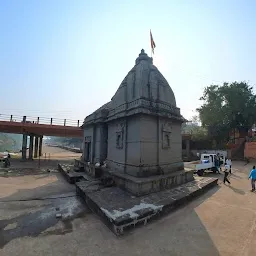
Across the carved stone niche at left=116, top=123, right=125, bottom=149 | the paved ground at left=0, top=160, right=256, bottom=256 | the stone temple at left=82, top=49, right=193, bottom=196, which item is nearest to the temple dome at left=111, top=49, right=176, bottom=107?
the stone temple at left=82, top=49, right=193, bottom=196

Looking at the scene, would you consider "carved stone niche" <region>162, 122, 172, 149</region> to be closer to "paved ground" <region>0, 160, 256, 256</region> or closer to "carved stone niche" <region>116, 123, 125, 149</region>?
"carved stone niche" <region>116, 123, 125, 149</region>

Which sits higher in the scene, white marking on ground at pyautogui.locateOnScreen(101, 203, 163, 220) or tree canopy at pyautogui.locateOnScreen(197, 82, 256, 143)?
tree canopy at pyautogui.locateOnScreen(197, 82, 256, 143)

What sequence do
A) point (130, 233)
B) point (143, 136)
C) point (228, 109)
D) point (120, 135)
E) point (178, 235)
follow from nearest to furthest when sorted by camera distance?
point (178, 235)
point (130, 233)
point (143, 136)
point (120, 135)
point (228, 109)

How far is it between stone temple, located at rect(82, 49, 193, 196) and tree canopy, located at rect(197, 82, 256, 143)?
65.7ft

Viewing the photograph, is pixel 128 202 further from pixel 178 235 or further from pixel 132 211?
pixel 178 235

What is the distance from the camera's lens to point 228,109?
1139 inches

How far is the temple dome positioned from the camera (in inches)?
424

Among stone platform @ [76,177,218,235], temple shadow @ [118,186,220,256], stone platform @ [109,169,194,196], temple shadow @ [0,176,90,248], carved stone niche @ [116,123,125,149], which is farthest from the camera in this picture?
carved stone niche @ [116,123,125,149]

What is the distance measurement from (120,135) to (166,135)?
269cm

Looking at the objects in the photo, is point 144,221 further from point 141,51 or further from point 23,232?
point 141,51

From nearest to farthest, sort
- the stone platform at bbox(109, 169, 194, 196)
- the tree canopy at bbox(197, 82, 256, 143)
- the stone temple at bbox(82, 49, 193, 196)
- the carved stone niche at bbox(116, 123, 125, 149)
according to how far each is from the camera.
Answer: the stone platform at bbox(109, 169, 194, 196) → the stone temple at bbox(82, 49, 193, 196) → the carved stone niche at bbox(116, 123, 125, 149) → the tree canopy at bbox(197, 82, 256, 143)

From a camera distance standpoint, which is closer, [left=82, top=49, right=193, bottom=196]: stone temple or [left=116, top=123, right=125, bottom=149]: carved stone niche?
[left=82, top=49, right=193, bottom=196]: stone temple

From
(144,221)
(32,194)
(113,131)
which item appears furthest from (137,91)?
(32,194)

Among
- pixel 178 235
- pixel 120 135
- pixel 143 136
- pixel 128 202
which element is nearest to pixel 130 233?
pixel 178 235
